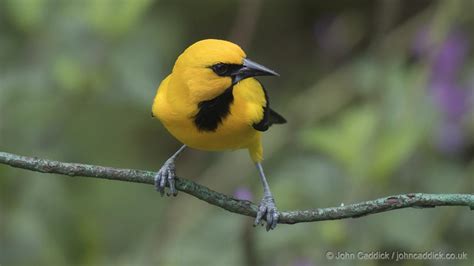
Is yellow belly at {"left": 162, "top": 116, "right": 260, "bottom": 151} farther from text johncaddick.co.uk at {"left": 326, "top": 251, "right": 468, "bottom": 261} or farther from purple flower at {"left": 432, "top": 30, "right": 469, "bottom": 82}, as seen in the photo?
purple flower at {"left": 432, "top": 30, "right": 469, "bottom": 82}

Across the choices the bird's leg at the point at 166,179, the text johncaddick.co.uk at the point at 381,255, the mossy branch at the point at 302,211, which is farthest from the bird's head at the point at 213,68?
the text johncaddick.co.uk at the point at 381,255

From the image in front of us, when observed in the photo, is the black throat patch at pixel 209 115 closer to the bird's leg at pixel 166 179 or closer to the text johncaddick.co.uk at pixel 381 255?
the bird's leg at pixel 166 179

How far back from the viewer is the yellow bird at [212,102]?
1.98 meters

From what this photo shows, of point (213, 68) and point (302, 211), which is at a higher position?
point (213, 68)

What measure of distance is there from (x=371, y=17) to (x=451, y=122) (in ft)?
3.58

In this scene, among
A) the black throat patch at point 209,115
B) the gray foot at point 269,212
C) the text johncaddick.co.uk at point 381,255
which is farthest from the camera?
the text johncaddick.co.uk at point 381,255

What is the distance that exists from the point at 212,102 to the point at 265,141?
149 cm

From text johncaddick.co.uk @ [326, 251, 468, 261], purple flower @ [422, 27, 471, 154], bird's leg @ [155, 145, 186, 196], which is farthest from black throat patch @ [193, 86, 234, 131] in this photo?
purple flower @ [422, 27, 471, 154]

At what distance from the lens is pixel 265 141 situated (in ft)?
11.7

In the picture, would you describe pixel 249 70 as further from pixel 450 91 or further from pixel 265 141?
pixel 265 141

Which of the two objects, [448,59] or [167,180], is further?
[448,59]

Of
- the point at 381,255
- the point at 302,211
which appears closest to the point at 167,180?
the point at 302,211

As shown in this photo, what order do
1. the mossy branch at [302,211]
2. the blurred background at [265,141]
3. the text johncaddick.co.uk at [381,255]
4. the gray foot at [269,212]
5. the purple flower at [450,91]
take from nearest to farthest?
the mossy branch at [302,211] → the gray foot at [269,212] → the text johncaddick.co.uk at [381,255] → the blurred background at [265,141] → the purple flower at [450,91]

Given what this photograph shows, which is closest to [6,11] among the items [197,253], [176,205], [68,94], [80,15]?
[80,15]
